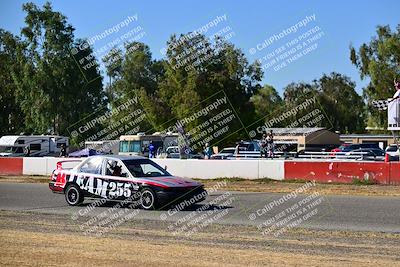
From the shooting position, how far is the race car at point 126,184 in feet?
48.7

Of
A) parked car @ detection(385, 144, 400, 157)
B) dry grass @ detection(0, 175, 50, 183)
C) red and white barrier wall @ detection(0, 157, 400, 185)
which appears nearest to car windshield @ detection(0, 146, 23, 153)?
dry grass @ detection(0, 175, 50, 183)

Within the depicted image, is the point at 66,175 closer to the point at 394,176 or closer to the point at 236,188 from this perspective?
the point at 236,188

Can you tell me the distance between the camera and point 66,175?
16.4 meters

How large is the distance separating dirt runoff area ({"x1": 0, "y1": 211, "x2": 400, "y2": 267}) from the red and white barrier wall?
1017 cm

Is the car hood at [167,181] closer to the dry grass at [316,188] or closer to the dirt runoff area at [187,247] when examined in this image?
the dirt runoff area at [187,247]

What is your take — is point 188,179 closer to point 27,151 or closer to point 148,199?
point 148,199

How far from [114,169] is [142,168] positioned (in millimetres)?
726

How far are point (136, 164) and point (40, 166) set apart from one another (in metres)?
15.2

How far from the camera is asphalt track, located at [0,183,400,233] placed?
41.2 feet

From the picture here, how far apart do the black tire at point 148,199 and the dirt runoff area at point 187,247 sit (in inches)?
97.1

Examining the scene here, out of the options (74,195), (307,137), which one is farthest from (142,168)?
(307,137)

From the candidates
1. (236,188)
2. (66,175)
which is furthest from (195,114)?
(66,175)

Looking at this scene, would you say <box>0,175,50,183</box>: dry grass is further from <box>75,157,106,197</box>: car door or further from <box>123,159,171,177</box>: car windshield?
<box>123,159,171,177</box>: car windshield

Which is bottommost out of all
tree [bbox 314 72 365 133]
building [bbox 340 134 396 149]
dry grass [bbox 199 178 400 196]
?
dry grass [bbox 199 178 400 196]
